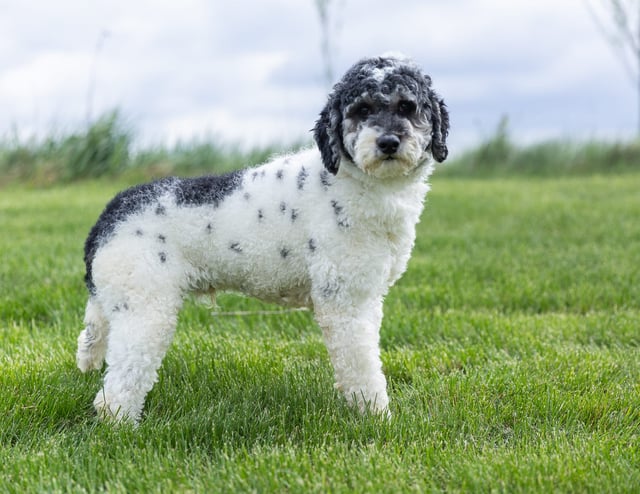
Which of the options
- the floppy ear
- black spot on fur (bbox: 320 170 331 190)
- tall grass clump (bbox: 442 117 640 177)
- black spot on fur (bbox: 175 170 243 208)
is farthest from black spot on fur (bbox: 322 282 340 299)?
tall grass clump (bbox: 442 117 640 177)

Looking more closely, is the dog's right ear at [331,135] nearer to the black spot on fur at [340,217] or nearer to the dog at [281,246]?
the dog at [281,246]

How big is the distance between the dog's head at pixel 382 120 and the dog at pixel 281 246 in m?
0.01

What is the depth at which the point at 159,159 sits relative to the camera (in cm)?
1755

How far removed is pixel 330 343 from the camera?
4.41m

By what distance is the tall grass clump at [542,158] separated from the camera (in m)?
19.2

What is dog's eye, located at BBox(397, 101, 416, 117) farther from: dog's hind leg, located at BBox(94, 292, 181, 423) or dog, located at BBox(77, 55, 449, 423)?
dog's hind leg, located at BBox(94, 292, 181, 423)

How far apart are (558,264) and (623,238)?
1.91 m

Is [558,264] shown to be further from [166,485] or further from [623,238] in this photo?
[166,485]

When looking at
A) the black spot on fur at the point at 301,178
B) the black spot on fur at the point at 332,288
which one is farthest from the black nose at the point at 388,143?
the black spot on fur at the point at 332,288

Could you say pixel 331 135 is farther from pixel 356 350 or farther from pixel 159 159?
pixel 159 159

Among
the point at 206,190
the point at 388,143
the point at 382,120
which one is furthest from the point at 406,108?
the point at 206,190

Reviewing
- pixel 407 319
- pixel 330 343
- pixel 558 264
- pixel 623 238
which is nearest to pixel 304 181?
pixel 330 343

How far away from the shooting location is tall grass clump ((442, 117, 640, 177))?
19203 mm

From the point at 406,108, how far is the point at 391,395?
6.14ft
